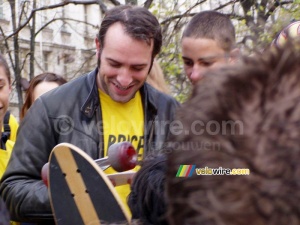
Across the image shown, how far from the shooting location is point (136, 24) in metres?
3.11

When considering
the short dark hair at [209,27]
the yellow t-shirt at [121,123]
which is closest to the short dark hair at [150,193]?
the yellow t-shirt at [121,123]

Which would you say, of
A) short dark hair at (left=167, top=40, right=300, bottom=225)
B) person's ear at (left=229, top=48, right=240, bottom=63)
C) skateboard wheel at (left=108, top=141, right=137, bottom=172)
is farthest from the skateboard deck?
short dark hair at (left=167, top=40, right=300, bottom=225)

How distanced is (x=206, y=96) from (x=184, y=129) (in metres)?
0.07

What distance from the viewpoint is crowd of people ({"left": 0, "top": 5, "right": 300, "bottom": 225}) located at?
876 millimetres

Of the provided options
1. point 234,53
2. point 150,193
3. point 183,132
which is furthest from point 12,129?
point 183,132

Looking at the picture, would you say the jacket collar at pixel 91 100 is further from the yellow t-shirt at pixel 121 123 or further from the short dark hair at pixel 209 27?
the short dark hair at pixel 209 27

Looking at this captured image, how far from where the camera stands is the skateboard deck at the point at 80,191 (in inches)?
68.5

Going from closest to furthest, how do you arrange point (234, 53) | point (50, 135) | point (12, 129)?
1. point (234, 53)
2. point (50, 135)
3. point (12, 129)

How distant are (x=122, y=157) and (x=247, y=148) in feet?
4.04

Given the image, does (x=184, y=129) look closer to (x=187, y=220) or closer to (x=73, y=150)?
(x=187, y=220)

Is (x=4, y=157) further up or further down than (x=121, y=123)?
further down

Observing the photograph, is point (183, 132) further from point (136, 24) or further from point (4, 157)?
point (4, 157)

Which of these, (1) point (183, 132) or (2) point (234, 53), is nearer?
(1) point (183, 132)

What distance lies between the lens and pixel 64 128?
2.87m
